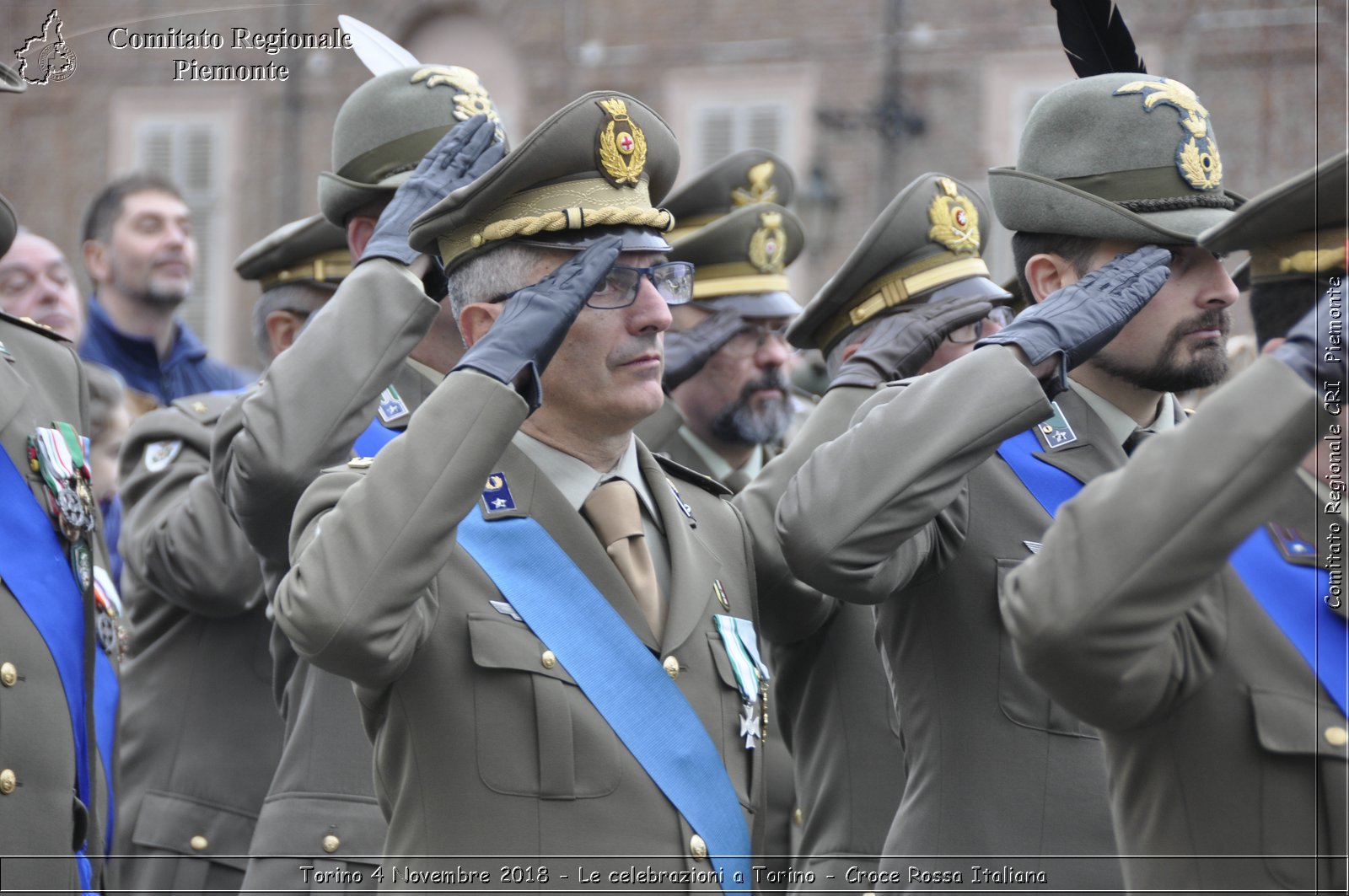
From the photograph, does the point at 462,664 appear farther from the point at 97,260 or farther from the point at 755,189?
the point at 97,260

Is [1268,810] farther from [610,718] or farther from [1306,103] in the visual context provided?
[1306,103]

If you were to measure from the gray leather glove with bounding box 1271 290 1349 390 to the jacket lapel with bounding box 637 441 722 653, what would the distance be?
1.20 metres

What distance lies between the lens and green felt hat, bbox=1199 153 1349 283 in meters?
2.69

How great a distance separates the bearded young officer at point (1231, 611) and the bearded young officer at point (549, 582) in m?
0.76

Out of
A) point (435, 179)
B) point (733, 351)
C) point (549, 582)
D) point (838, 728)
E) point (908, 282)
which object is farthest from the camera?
point (733, 351)

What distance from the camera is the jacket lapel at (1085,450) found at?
3.63 meters

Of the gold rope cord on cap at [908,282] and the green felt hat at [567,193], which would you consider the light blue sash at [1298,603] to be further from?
the gold rope cord on cap at [908,282]

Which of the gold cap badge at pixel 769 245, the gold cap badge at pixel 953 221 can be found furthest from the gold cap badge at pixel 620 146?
the gold cap badge at pixel 769 245

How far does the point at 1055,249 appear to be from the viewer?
12.5 ft

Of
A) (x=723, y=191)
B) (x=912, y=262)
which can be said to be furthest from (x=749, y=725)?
(x=723, y=191)

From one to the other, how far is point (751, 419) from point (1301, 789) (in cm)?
339

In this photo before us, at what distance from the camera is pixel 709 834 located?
3.18 meters

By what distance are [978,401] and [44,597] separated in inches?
73.8

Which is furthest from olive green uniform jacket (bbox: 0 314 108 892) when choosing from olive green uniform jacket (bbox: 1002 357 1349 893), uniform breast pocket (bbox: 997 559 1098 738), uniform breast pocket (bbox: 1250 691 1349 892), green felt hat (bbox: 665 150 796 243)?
green felt hat (bbox: 665 150 796 243)
